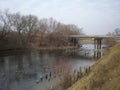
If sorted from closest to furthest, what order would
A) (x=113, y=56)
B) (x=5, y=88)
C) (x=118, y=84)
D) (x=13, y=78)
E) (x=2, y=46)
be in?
(x=118, y=84), (x=113, y=56), (x=5, y=88), (x=13, y=78), (x=2, y=46)

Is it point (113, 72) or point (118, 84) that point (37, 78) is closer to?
point (113, 72)

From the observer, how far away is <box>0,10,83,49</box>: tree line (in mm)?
79750

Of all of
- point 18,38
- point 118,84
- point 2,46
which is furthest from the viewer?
point 18,38


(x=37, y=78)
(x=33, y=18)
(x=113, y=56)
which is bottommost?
(x=37, y=78)

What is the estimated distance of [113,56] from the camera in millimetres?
19688

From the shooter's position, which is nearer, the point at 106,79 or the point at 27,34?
the point at 106,79

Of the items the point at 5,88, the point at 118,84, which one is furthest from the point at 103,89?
the point at 5,88

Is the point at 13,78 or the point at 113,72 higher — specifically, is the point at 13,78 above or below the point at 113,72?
below

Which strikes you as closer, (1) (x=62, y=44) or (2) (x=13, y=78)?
(2) (x=13, y=78)

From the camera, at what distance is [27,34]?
9238 centimetres

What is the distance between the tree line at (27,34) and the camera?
79.8m

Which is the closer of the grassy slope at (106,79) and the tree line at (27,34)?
the grassy slope at (106,79)

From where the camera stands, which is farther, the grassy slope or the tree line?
the tree line

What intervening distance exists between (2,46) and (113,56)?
199 feet
